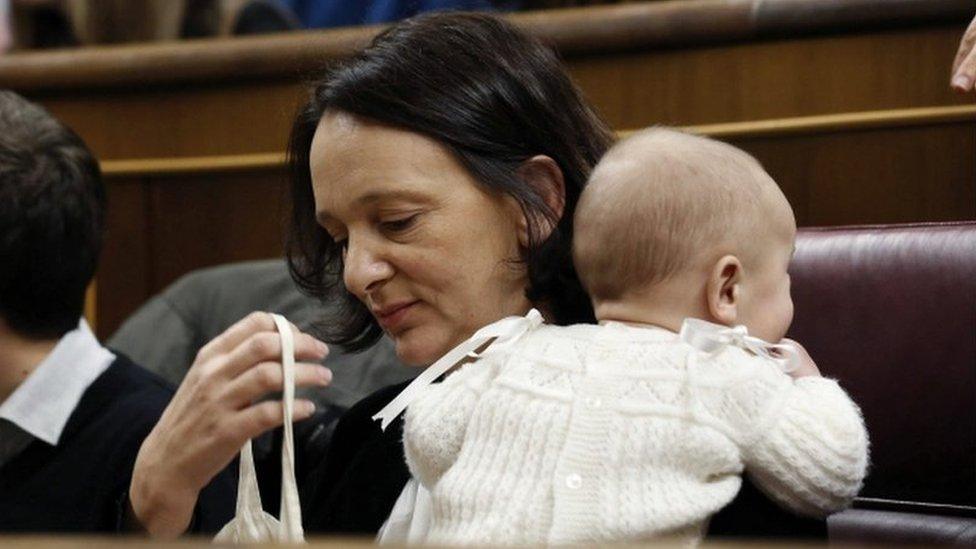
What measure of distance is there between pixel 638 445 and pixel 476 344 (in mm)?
214

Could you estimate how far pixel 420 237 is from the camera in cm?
149

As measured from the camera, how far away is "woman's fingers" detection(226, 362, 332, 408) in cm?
129

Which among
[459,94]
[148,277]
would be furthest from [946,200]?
[148,277]

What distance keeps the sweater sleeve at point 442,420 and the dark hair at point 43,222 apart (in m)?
0.81

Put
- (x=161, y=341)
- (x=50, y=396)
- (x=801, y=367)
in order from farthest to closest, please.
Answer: (x=161, y=341) → (x=50, y=396) → (x=801, y=367)

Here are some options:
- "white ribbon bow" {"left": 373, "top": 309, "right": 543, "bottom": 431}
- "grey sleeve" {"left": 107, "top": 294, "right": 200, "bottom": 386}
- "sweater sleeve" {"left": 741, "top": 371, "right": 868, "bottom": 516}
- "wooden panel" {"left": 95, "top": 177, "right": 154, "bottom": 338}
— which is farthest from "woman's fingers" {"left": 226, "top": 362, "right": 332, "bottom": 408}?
"wooden panel" {"left": 95, "top": 177, "right": 154, "bottom": 338}

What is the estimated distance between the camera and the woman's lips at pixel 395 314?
1.51 metres

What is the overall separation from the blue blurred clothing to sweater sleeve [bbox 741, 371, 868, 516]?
1.38 metres

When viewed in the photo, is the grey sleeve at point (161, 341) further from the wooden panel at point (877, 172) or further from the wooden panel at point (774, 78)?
the wooden panel at point (877, 172)

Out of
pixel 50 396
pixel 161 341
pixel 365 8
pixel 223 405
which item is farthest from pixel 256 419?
pixel 365 8

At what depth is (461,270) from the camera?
150cm

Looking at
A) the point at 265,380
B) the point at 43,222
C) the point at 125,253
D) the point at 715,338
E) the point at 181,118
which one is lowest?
the point at 125,253

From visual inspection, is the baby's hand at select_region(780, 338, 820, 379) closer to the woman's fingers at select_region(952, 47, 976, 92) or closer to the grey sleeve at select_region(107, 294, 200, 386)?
the woman's fingers at select_region(952, 47, 976, 92)

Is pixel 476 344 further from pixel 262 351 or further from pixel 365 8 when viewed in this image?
pixel 365 8
